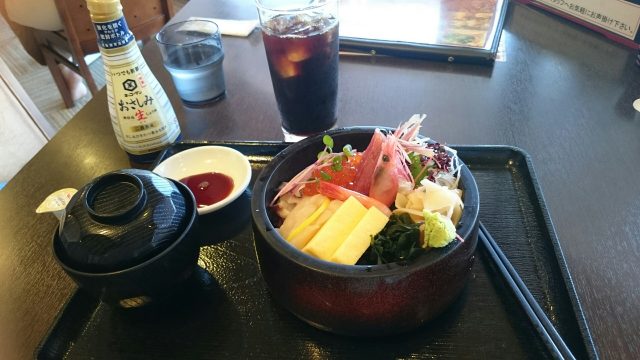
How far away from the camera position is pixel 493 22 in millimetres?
1557

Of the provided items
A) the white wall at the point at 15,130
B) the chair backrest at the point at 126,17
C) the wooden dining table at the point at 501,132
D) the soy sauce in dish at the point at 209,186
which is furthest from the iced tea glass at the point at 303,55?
the white wall at the point at 15,130

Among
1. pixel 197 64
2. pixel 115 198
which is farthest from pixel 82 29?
pixel 115 198

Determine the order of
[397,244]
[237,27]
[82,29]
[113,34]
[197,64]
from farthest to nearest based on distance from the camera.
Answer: [82,29], [237,27], [197,64], [113,34], [397,244]

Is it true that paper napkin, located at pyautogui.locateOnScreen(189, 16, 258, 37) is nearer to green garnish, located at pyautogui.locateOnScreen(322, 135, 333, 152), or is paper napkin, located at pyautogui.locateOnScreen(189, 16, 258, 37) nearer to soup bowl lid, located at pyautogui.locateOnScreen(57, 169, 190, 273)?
green garnish, located at pyautogui.locateOnScreen(322, 135, 333, 152)

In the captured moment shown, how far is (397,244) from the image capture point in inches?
26.9

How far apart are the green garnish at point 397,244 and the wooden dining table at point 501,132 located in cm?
35

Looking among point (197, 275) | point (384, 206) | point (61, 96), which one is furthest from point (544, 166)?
point (61, 96)

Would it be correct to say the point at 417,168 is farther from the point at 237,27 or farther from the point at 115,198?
the point at 237,27

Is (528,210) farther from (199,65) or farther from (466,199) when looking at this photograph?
(199,65)

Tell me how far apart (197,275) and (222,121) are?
58cm

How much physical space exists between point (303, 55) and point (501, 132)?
0.56 metres

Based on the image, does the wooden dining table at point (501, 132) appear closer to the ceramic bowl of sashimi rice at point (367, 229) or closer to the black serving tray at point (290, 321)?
the black serving tray at point (290, 321)

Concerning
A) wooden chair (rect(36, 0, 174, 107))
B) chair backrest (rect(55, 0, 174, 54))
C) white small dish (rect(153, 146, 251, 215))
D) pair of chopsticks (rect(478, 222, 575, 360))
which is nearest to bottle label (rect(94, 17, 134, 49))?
white small dish (rect(153, 146, 251, 215))

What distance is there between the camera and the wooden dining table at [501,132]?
84cm
